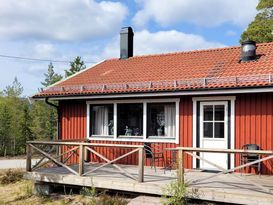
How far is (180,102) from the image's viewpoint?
474 inches

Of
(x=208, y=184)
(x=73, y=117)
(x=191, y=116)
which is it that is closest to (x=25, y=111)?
(x=73, y=117)

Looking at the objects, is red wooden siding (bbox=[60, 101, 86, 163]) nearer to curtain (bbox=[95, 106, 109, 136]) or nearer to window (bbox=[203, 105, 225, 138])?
curtain (bbox=[95, 106, 109, 136])

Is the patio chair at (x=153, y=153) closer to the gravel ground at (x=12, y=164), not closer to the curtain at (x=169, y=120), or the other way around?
the curtain at (x=169, y=120)

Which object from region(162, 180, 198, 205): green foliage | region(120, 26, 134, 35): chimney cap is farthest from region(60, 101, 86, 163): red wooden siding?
region(162, 180, 198, 205): green foliage

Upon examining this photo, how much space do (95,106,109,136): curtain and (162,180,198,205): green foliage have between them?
5660 millimetres

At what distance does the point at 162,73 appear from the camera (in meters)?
13.7

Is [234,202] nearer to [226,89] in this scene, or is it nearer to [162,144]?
[226,89]

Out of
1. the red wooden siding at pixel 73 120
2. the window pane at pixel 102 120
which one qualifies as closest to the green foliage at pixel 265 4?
the window pane at pixel 102 120

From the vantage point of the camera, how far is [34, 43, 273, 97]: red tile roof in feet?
36.7

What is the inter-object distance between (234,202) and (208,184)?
1.16 meters

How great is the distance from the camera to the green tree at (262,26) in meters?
22.4

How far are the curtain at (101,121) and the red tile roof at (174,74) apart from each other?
2.86 feet

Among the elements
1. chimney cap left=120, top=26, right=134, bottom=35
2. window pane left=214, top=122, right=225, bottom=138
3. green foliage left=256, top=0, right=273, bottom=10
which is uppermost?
green foliage left=256, top=0, right=273, bottom=10

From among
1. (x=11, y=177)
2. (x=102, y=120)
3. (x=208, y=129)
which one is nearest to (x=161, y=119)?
(x=208, y=129)
